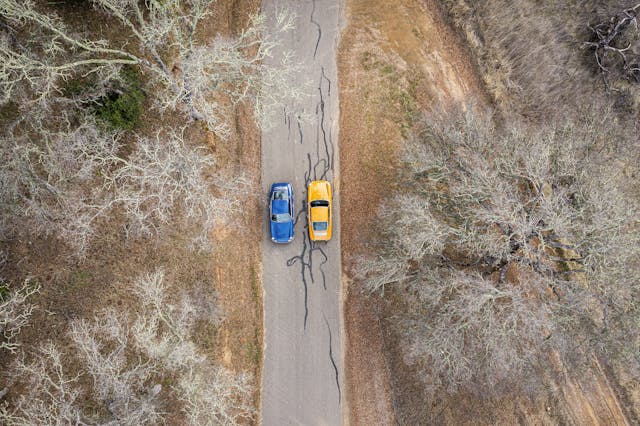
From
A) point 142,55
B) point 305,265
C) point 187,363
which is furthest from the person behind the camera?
point 305,265

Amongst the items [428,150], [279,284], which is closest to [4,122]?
[279,284]

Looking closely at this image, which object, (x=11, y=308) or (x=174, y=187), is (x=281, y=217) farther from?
(x=11, y=308)

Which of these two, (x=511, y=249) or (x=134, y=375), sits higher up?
(x=511, y=249)

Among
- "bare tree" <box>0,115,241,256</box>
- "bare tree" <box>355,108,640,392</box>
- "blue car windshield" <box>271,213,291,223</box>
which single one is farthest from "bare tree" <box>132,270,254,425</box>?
"bare tree" <box>355,108,640,392</box>

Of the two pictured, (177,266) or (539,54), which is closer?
(177,266)

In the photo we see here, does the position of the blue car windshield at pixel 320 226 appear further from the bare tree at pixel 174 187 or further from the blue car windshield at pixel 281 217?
the bare tree at pixel 174 187

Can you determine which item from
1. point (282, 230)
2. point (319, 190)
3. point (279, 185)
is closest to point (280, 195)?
point (279, 185)
